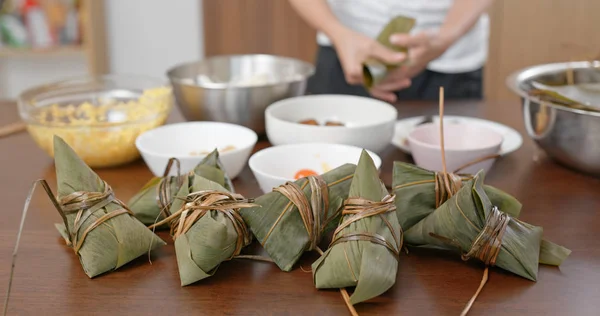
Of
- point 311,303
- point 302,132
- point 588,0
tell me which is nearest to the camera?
point 311,303

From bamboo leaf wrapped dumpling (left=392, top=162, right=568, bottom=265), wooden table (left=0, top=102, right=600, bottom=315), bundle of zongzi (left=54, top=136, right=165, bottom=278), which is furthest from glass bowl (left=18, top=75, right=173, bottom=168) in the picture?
bamboo leaf wrapped dumpling (left=392, top=162, right=568, bottom=265)

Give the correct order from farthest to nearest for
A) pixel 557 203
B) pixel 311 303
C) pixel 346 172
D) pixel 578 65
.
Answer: pixel 578 65 < pixel 557 203 < pixel 346 172 < pixel 311 303

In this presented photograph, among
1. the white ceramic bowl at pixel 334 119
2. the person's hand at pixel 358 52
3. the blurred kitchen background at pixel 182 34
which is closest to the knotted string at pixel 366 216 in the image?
the white ceramic bowl at pixel 334 119

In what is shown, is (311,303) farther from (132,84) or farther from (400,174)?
(132,84)

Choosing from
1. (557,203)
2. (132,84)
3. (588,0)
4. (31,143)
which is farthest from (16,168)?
(588,0)

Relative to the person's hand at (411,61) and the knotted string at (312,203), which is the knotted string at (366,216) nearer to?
the knotted string at (312,203)

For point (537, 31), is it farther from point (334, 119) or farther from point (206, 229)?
point (206, 229)

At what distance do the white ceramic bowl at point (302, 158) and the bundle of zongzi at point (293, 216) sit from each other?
23 cm

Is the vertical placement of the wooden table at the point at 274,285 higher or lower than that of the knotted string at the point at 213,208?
lower

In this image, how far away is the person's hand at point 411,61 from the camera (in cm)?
142

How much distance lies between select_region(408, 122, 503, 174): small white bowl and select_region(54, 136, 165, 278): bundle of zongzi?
18.5 inches

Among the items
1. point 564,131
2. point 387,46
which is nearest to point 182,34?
point 387,46

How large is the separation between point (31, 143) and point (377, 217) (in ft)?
2.82

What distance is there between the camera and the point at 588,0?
283 cm
